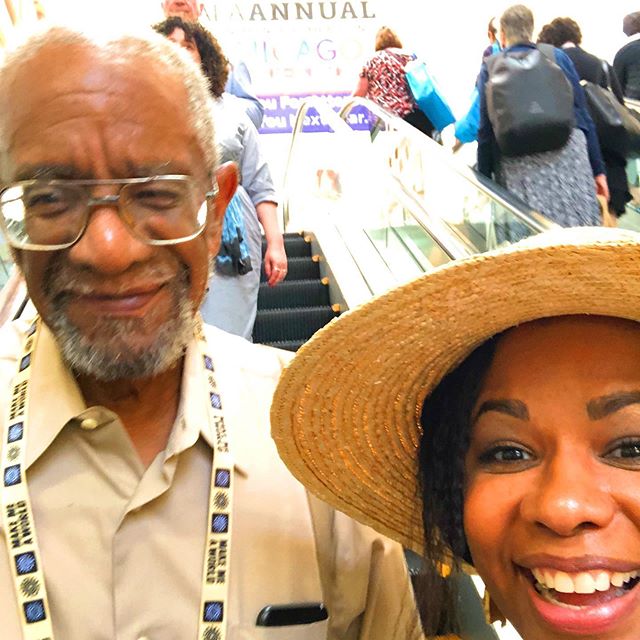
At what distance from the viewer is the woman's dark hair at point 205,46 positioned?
2703mm

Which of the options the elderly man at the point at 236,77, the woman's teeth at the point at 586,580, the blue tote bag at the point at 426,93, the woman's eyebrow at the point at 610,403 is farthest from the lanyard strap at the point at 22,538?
the blue tote bag at the point at 426,93

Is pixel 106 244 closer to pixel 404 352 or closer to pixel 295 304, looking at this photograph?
pixel 404 352

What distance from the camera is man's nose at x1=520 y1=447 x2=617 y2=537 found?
0.92 metres

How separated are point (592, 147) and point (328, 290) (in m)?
2.02

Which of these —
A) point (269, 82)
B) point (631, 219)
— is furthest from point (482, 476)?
point (269, 82)

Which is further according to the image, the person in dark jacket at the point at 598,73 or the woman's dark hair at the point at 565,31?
the woman's dark hair at the point at 565,31

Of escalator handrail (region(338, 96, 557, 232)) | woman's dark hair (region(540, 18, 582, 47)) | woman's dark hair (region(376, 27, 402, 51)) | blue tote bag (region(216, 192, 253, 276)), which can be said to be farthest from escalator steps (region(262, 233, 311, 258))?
blue tote bag (region(216, 192, 253, 276))

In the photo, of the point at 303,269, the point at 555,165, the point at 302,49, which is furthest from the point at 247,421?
the point at 302,49

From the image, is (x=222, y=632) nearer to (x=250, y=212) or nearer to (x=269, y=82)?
(x=250, y=212)

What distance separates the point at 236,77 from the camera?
344 centimetres

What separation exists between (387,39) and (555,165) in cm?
285

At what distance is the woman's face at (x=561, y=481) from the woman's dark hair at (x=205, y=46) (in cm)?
198

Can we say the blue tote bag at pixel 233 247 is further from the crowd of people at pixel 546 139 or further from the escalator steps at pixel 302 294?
the escalator steps at pixel 302 294

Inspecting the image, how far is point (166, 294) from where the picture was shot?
1.20 metres
